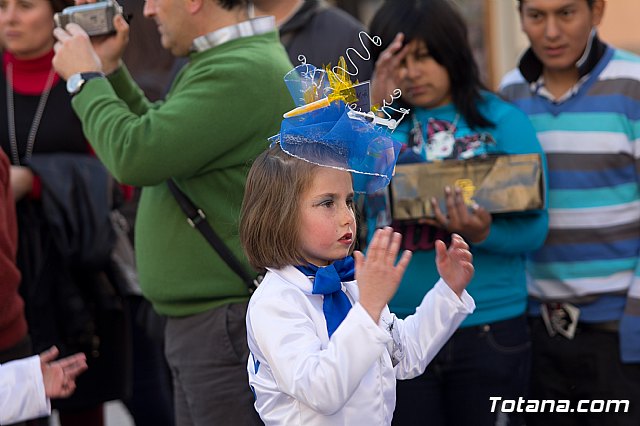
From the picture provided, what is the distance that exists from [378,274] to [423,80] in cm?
153

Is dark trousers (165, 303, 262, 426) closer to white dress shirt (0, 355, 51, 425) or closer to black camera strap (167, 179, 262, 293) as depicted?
black camera strap (167, 179, 262, 293)

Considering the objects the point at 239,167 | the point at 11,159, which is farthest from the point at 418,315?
the point at 11,159

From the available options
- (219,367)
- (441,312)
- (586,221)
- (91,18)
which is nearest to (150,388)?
(219,367)

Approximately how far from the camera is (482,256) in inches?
146

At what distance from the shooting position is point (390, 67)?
3867 mm

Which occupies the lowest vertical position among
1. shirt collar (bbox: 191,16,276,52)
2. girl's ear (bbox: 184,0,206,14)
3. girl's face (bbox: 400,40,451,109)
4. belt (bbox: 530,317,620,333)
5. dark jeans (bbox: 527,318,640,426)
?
dark jeans (bbox: 527,318,640,426)

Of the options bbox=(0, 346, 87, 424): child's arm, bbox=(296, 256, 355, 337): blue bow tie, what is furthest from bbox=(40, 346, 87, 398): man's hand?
bbox=(296, 256, 355, 337): blue bow tie

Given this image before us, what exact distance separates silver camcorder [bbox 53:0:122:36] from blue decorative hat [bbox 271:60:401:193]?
3.97 feet

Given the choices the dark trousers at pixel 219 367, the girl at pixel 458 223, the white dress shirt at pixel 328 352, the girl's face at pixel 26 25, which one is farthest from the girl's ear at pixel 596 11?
the girl's face at pixel 26 25

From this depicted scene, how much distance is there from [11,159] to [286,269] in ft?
6.28

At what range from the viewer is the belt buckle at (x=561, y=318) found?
150 inches

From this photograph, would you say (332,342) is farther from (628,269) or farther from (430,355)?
(628,269)

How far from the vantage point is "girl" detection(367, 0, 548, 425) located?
358 centimetres

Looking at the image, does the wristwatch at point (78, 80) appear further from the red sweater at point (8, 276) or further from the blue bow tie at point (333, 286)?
the blue bow tie at point (333, 286)
